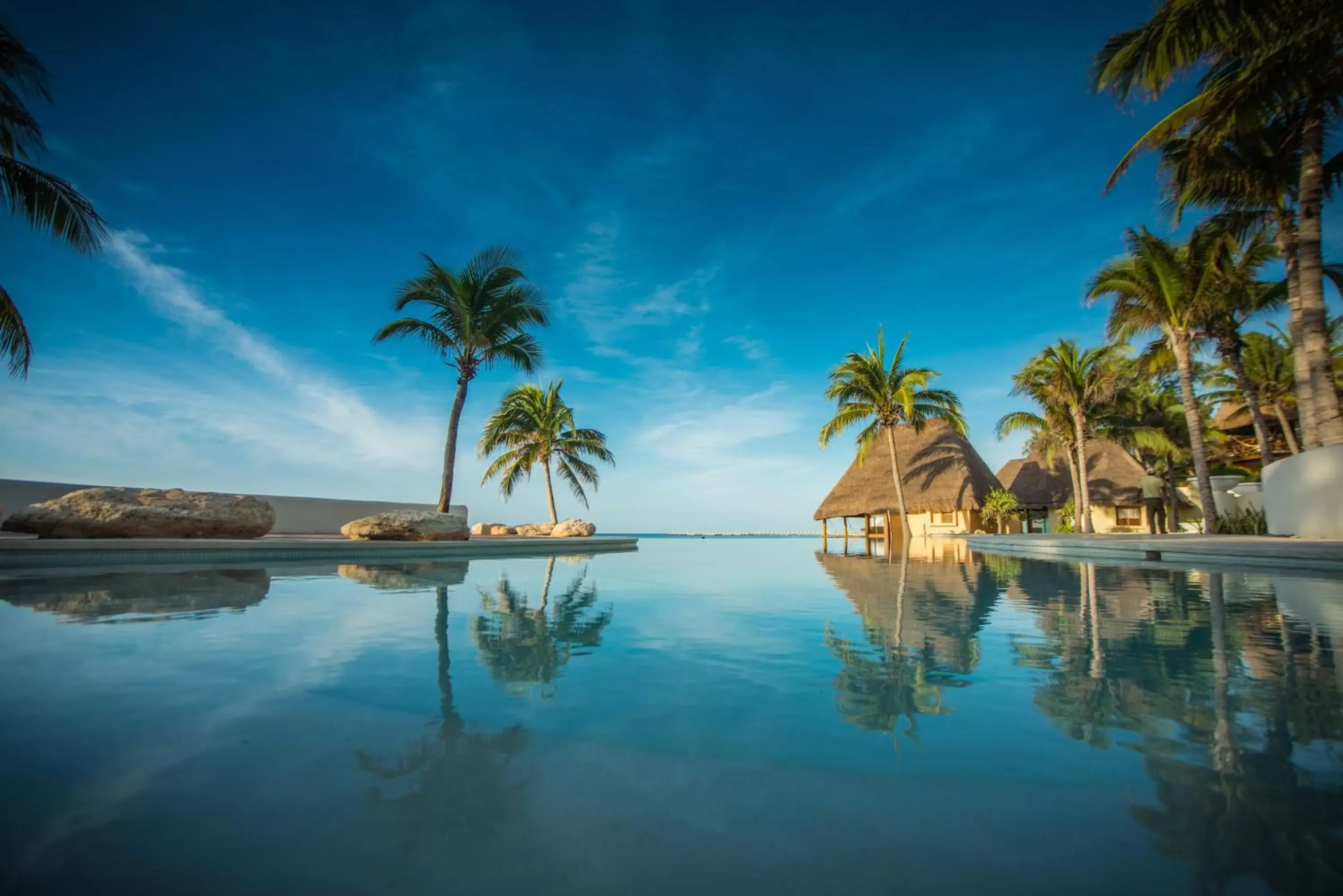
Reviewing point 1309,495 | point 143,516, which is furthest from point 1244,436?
point 143,516

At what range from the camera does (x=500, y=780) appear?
6.17 ft

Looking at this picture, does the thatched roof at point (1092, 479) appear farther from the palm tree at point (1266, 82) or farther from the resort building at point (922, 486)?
the palm tree at point (1266, 82)

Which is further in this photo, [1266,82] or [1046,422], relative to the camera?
[1046,422]

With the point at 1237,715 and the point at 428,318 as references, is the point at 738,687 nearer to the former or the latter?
the point at 1237,715

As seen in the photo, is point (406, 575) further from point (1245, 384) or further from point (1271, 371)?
point (1271, 371)

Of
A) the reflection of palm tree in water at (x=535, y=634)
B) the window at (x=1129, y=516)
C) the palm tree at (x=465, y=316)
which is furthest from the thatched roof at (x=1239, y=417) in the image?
the reflection of palm tree in water at (x=535, y=634)

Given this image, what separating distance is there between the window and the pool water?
31.4 m

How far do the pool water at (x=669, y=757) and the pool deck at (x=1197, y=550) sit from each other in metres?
4.78

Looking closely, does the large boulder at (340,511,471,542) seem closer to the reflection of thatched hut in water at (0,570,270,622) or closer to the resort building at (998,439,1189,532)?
the reflection of thatched hut in water at (0,570,270,622)

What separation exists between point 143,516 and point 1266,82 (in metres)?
21.9

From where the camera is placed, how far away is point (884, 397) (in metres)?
25.5

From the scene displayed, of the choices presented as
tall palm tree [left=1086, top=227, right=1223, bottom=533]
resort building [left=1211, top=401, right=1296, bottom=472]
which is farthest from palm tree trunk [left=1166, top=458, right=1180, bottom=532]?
tall palm tree [left=1086, top=227, right=1223, bottom=533]

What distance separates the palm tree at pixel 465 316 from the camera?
51.8 ft

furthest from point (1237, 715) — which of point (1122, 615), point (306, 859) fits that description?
point (306, 859)
